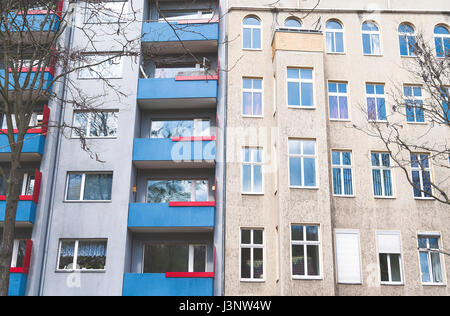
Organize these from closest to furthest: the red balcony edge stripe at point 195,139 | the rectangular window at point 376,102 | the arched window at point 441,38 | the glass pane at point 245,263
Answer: the glass pane at point 245,263, the red balcony edge stripe at point 195,139, the rectangular window at point 376,102, the arched window at point 441,38

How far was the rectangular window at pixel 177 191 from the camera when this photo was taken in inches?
757

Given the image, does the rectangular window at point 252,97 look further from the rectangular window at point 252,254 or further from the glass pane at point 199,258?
the glass pane at point 199,258

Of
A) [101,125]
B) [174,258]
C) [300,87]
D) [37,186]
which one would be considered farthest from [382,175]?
[37,186]

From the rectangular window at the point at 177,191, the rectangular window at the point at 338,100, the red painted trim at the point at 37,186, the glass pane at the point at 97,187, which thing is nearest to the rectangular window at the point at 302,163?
the rectangular window at the point at 338,100

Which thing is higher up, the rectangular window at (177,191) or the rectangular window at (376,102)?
the rectangular window at (376,102)

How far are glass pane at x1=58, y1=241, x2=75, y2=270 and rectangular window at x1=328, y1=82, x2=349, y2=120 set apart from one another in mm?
10969

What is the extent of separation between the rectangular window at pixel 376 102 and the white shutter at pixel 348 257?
185 inches

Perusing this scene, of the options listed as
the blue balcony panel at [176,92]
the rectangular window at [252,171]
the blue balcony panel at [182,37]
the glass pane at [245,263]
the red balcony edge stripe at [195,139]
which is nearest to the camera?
the glass pane at [245,263]

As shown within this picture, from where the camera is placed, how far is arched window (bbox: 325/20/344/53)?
20328mm

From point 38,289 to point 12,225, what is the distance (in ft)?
23.6
